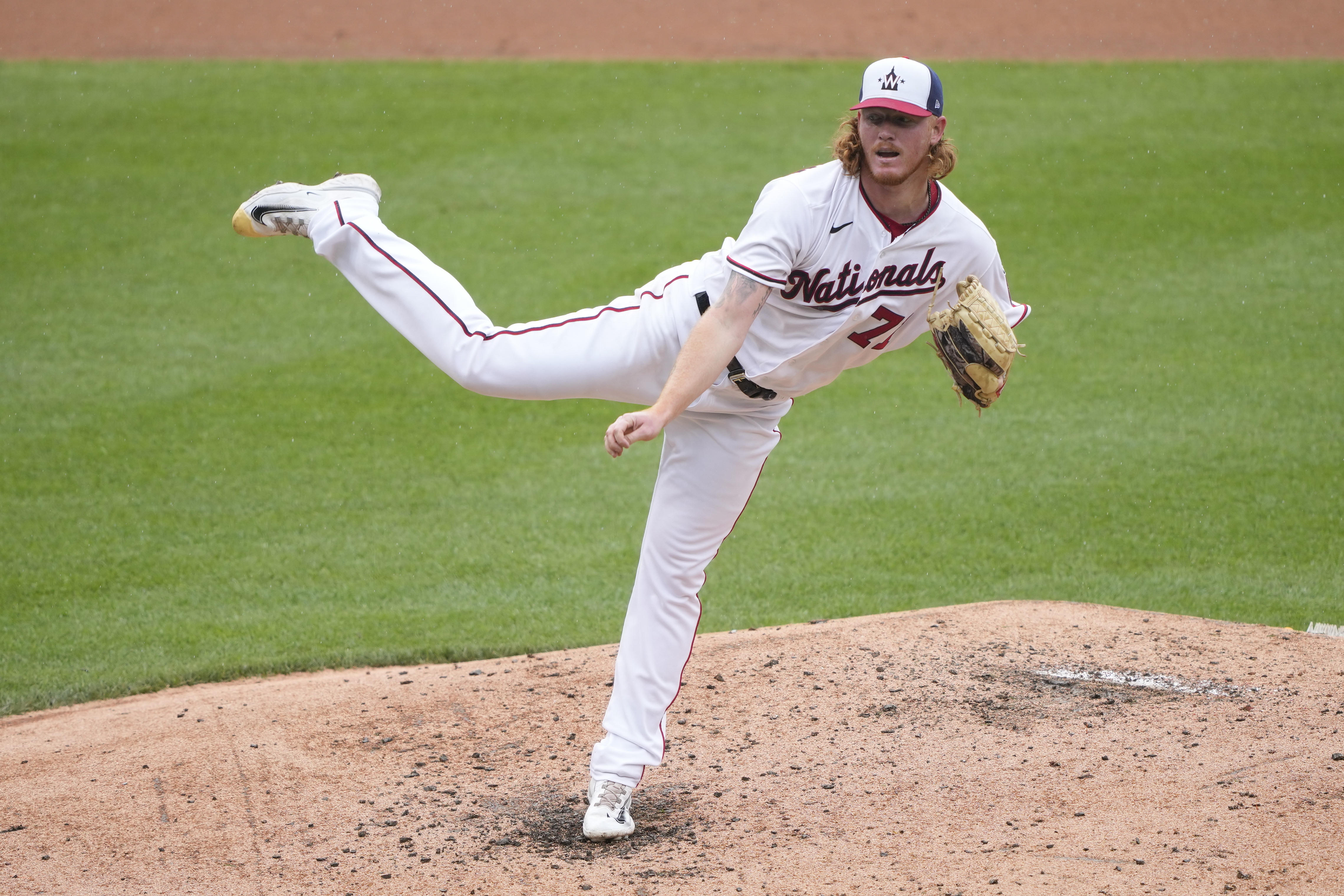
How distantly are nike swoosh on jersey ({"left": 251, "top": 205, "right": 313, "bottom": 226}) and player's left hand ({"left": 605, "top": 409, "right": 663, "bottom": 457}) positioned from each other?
1379mm

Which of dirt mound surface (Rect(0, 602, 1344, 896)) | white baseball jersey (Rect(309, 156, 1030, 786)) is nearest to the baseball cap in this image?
white baseball jersey (Rect(309, 156, 1030, 786))

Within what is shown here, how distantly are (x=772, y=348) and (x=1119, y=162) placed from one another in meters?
9.24

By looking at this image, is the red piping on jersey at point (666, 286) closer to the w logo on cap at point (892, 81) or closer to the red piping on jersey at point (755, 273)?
the red piping on jersey at point (755, 273)

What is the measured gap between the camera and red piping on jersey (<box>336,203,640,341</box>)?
3.93m

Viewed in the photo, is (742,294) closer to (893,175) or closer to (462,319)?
(893,175)

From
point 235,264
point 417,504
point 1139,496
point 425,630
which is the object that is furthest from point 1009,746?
point 235,264

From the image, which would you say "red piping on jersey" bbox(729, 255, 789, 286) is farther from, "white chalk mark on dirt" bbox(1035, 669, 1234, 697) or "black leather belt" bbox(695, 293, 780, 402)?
"white chalk mark on dirt" bbox(1035, 669, 1234, 697)

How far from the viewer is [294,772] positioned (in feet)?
14.5

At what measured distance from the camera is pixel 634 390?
4016 mm

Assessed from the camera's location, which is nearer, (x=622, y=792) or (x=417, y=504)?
(x=622, y=792)

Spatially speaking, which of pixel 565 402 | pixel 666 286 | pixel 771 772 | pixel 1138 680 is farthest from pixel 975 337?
pixel 565 402

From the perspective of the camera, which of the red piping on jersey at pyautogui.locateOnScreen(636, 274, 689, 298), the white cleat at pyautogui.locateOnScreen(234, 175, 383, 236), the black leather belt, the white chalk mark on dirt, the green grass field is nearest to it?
the black leather belt

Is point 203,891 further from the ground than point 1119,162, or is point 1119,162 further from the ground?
point 1119,162

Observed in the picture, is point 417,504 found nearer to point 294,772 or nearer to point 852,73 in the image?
point 294,772
